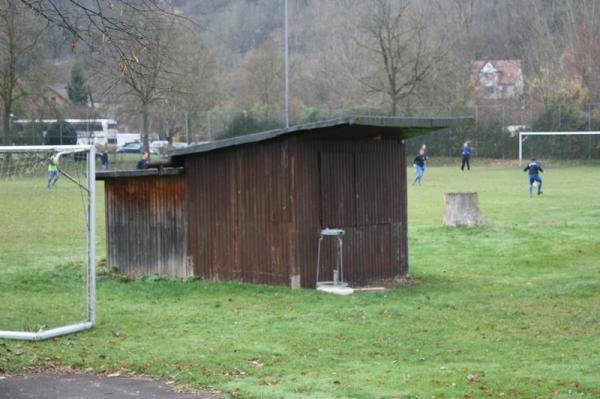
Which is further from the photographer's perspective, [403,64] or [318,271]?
[403,64]

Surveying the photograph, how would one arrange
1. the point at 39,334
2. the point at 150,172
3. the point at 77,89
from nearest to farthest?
the point at 39,334
the point at 150,172
the point at 77,89

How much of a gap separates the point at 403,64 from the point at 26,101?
25.3 metres

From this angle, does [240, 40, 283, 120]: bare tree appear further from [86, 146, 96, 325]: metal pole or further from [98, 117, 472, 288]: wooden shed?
[86, 146, 96, 325]: metal pole

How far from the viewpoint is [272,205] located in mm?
15945

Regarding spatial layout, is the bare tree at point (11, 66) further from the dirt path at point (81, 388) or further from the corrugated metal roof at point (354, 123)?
the dirt path at point (81, 388)

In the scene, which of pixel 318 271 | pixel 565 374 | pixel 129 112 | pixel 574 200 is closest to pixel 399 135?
pixel 318 271

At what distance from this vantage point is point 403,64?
6744cm

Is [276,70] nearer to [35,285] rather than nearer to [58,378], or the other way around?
[35,285]

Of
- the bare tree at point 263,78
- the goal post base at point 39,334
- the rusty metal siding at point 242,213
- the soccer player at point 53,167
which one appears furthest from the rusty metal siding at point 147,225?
the bare tree at point 263,78

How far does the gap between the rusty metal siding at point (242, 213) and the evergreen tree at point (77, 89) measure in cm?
3233

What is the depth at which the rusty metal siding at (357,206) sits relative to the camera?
15828mm

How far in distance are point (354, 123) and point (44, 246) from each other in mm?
9622

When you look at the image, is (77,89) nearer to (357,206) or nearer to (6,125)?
(6,125)

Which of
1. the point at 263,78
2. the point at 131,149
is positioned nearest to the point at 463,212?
the point at 263,78
